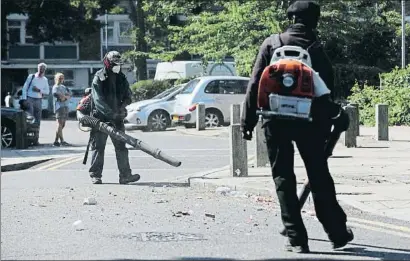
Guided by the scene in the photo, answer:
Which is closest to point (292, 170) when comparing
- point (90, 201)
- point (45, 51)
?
point (90, 201)

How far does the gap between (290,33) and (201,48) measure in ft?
96.0

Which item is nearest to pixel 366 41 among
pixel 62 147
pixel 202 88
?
pixel 202 88

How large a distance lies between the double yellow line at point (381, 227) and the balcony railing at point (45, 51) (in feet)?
182

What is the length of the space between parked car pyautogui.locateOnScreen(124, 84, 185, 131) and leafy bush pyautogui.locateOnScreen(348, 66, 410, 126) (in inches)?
237

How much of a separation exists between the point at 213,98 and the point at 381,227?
18.5m

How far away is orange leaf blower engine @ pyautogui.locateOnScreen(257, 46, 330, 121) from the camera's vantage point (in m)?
6.77

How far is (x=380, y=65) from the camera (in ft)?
124

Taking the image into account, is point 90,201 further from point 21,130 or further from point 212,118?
point 212,118

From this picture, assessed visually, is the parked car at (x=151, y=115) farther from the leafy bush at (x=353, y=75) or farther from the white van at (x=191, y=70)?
the white van at (x=191, y=70)

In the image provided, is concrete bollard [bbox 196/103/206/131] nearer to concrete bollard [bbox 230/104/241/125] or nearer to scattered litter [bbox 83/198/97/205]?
concrete bollard [bbox 230/104/241/125]

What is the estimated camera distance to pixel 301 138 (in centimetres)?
696

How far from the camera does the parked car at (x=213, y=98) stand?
2664cm

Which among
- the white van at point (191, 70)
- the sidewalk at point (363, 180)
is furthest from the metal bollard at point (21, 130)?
the white van at point (191, 70)

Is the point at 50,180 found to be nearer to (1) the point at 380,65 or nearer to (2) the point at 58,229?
(2) the point at 58,229
